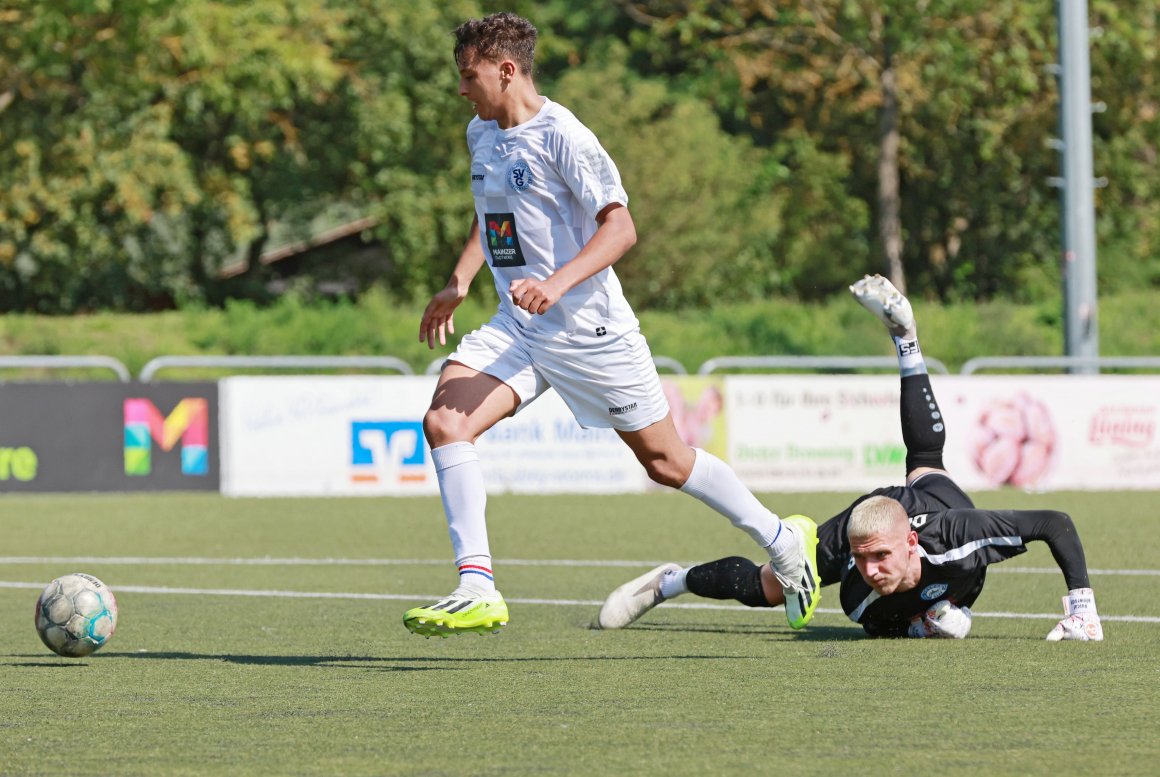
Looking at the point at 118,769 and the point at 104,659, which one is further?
the point at 104,659

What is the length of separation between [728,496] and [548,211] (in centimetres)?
122

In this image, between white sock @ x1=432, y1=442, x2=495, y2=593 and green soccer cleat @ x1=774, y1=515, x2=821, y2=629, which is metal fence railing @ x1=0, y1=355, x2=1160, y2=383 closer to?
green soccer cleat @ x1=774, y1=515, x2=821, y2=629

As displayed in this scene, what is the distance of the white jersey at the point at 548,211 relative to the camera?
6.50m

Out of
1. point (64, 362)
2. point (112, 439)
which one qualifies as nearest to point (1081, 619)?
point (112, 439)

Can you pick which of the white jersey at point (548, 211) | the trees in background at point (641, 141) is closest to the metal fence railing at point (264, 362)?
the white jersey at point (548, 211)

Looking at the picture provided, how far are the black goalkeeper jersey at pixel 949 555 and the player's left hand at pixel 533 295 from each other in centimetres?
170

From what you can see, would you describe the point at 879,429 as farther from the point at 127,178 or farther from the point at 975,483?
the point at 127,178

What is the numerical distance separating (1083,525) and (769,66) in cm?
2523

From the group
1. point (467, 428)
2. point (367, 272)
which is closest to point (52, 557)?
point (467, 428)

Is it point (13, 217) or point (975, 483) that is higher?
point (13, 217)

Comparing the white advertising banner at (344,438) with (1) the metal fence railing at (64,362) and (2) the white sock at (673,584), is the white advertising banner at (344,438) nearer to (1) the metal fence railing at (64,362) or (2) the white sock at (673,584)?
(1) the metal fence railing at (64,362)

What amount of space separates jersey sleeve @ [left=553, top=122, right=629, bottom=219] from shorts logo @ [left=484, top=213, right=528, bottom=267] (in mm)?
263

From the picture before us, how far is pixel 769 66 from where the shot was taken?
3772cm

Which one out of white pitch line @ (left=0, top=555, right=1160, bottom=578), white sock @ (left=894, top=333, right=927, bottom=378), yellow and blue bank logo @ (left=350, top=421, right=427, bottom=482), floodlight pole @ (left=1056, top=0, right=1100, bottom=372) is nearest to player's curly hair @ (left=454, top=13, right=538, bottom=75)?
white sock @ (left=894, top=333, right=927, bottom=378)
